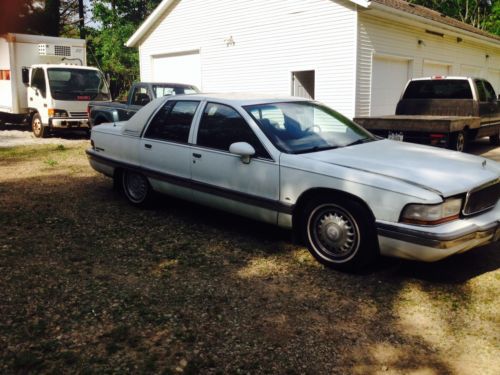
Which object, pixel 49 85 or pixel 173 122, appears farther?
pixel 49 85

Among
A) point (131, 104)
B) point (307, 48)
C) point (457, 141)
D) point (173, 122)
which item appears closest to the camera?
point (173, 122)

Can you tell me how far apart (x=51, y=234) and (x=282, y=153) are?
9.25 feet

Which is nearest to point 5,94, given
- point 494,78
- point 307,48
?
point 307,48

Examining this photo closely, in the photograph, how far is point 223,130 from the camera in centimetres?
520

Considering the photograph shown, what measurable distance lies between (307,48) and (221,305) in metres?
11.3

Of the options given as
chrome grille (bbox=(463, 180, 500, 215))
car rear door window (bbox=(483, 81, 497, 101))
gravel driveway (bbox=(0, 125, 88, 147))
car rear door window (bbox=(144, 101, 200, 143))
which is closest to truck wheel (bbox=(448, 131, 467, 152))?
car rear door window (bbox=(483, 81, 497, 101))

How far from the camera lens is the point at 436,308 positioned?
3.76 meters

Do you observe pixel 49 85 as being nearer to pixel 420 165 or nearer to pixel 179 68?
pixel 179 68

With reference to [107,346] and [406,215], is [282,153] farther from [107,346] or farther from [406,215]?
[107,346]

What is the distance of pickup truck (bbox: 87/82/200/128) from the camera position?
35.7ft

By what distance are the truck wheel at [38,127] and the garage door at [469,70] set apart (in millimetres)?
15114

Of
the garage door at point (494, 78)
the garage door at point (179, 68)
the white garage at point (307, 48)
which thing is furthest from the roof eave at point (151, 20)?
the garage door at point (494, 78)

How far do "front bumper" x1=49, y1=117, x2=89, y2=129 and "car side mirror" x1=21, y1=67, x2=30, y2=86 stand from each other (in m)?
1.81

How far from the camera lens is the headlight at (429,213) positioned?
3795mm
